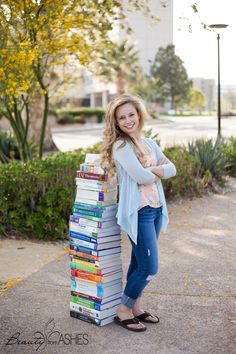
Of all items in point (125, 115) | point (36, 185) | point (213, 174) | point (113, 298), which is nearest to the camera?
point (125, 115)

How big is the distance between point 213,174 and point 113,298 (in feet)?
21.4

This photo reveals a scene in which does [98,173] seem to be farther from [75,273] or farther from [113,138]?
[75,273]

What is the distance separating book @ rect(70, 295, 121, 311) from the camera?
3.88 metres

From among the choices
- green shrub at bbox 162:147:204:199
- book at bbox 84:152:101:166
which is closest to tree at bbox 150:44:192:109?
green shrub at bbox 162:147:204:199

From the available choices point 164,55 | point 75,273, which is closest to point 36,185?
point 75,273

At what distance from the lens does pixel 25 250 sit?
5.93m

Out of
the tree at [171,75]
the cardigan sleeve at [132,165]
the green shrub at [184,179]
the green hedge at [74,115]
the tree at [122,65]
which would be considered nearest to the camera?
the cardigan sleeve at [132,165]

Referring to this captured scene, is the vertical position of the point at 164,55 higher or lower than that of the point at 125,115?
higher

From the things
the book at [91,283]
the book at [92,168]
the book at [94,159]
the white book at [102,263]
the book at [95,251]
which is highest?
the book at [94,159]

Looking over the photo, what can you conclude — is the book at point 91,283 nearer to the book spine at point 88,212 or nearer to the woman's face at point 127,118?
the book spine at point 88,212

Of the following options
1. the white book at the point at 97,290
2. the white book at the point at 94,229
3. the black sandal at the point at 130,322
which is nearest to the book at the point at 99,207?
the white book at the point at 94,229

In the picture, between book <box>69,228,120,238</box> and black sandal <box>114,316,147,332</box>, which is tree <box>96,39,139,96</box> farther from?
black sandal <box>114,316,147,332</box>

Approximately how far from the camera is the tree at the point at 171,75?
74.9 m

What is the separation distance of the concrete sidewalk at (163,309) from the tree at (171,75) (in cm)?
6924
